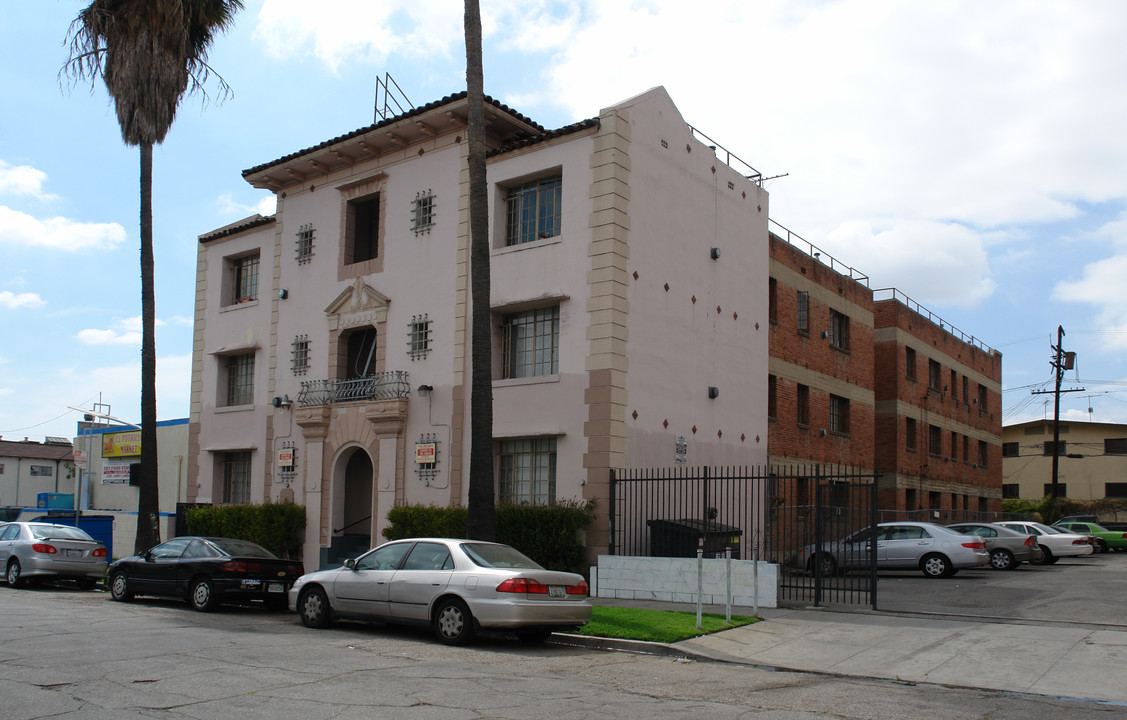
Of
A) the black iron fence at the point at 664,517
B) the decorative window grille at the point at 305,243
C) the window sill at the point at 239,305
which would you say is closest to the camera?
the black iron fence at the point at 664,517

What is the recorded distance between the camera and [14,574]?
65.4 ft

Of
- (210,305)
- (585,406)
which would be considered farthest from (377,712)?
(210,305)

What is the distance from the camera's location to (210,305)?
28.0 metres

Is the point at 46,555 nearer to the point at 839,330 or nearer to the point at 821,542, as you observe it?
the point at 821,542

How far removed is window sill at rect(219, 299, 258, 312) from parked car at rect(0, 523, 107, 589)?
787 centimetres

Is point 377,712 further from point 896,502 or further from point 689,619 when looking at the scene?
point 896,502

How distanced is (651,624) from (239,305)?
691 inches

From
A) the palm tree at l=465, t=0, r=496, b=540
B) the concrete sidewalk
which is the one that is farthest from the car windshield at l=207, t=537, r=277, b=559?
the concrete sidewalk

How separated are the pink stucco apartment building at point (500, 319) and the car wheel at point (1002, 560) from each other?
780 centimetres

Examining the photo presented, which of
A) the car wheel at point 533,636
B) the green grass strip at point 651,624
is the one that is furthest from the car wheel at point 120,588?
the green grass strip at point 651,624

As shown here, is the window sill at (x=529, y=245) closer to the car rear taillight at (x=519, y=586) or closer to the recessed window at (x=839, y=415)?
the car rear taillight at (x=519, y=586)

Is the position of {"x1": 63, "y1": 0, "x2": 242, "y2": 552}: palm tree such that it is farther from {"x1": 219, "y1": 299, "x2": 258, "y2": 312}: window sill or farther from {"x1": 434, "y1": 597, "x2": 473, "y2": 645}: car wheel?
{"x1": 434, "y1": 597, "x2": 473, "y2": 645}: car wheel

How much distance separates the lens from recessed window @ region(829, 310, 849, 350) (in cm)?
3064

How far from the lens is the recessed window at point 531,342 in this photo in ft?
65.8
